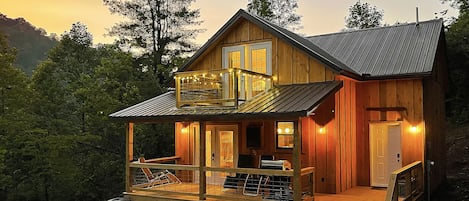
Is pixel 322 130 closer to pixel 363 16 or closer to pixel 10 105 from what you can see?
pixel 10 105

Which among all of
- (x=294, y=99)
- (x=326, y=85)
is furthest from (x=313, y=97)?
(x=326, y=85)

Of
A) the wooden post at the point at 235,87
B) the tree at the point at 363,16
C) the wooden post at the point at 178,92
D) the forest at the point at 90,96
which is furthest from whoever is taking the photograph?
the tree at the point at 363,16

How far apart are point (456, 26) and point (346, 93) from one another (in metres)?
14.9

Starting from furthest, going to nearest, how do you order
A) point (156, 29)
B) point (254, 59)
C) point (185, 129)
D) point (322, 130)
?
1. point (156, 29)
2. point (185, 129)
3. point (254, 59)
4. point (322, 130)

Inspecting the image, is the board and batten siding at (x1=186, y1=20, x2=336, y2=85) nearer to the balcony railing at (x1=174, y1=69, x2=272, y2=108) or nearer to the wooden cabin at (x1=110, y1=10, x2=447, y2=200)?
the wooden cabin at (x1=110, y1=10, x2=447, y2=200)

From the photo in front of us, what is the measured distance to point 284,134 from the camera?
11.8 metres

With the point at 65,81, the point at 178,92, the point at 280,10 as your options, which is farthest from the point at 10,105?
the point at 280,10

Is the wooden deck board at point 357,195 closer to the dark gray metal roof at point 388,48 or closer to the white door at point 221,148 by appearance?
the white door at point 221,148

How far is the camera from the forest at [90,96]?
→ 17.5 metres

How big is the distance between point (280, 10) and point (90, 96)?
14587 mm

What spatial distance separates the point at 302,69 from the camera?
11805 mm

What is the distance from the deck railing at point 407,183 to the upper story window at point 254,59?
418 cm

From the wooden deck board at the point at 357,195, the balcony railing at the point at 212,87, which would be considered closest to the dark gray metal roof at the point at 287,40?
the balcony railing at the point at 212,87

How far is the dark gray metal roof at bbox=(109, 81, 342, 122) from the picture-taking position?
9.21 metres
